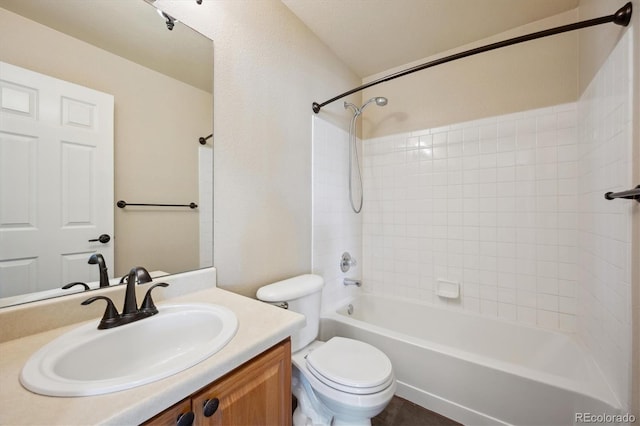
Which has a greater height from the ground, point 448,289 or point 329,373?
point 448,289

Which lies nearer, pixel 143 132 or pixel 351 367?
pixel 143 132

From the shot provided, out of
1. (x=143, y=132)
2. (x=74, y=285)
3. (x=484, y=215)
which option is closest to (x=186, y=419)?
(x=74, y=285)

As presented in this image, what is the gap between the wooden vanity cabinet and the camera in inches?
22.1

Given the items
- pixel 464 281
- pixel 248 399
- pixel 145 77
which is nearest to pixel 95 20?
pixel 145 77

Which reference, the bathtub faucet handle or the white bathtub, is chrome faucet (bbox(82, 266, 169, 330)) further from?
the bathtub faucet handle

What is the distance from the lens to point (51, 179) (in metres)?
0.77

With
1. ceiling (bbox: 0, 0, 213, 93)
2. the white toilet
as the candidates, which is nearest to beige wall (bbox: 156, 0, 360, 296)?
ceiling (bbox: 0, 0, 213, 93)

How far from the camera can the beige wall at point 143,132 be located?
0.77 meters

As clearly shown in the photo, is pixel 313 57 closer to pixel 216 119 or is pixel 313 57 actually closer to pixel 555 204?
pixel 216 119

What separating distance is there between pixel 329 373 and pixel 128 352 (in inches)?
30.5

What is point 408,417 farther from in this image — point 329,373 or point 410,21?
point 410,21

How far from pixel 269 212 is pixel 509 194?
5.55ft

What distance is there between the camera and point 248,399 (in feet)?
2.27

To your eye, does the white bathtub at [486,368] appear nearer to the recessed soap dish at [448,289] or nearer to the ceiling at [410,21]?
the recessed soap dish at [448,289]
